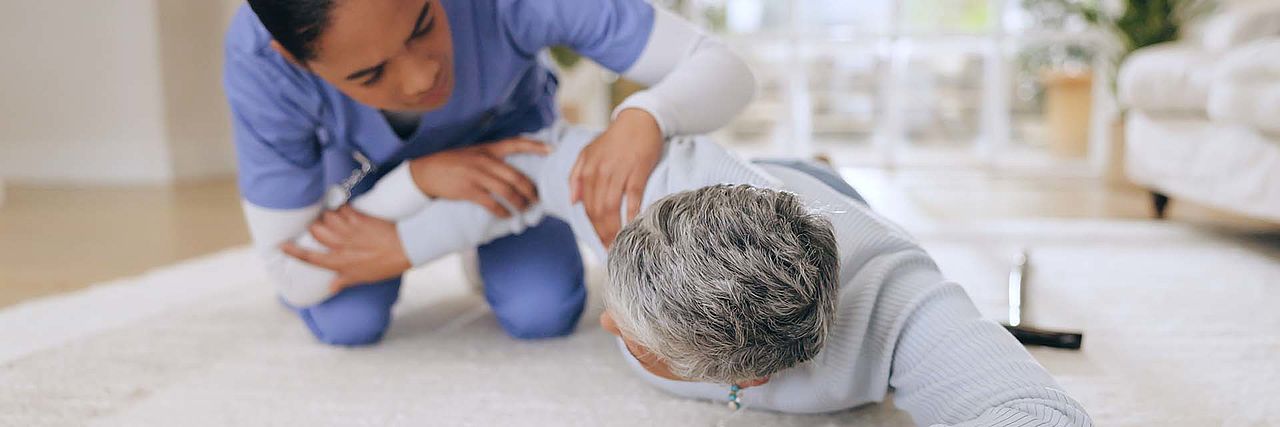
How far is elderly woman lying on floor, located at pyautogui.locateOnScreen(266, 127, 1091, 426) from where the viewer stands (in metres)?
0.67

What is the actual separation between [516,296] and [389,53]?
0.46 metres

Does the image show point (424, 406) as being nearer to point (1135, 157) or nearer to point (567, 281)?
point (567, 281)

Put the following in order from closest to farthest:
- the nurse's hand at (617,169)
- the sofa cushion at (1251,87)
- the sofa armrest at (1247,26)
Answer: the nurse's hand at (617,169) → the sofa cushion at (1251,87) → the sofa armrest at (1247,26)

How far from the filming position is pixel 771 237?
2.22 feet

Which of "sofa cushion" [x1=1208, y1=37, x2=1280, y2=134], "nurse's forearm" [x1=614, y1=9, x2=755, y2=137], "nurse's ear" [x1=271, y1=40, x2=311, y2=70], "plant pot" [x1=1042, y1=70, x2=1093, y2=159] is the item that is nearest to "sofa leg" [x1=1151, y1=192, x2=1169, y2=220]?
"sofa cushion" [x1=1208, y1=37, x2=1280, y2=134]

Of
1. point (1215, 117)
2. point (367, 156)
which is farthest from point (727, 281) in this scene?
point (1215, 117)

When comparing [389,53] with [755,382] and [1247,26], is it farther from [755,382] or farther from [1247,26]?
[1247,26]

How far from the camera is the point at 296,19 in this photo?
895mm

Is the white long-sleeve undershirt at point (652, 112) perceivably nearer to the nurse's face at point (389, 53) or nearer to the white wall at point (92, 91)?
the nurse's face at point (389, 53)

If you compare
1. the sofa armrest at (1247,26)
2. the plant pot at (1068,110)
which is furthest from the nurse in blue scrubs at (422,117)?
the plant pot at (1068,110)

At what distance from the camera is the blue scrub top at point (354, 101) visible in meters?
1.11

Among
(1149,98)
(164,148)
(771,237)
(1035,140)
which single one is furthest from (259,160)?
(1035,140)

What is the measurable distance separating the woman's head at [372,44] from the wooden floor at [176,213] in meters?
0.91

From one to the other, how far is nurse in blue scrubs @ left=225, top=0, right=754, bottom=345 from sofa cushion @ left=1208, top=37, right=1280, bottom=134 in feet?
3.57
